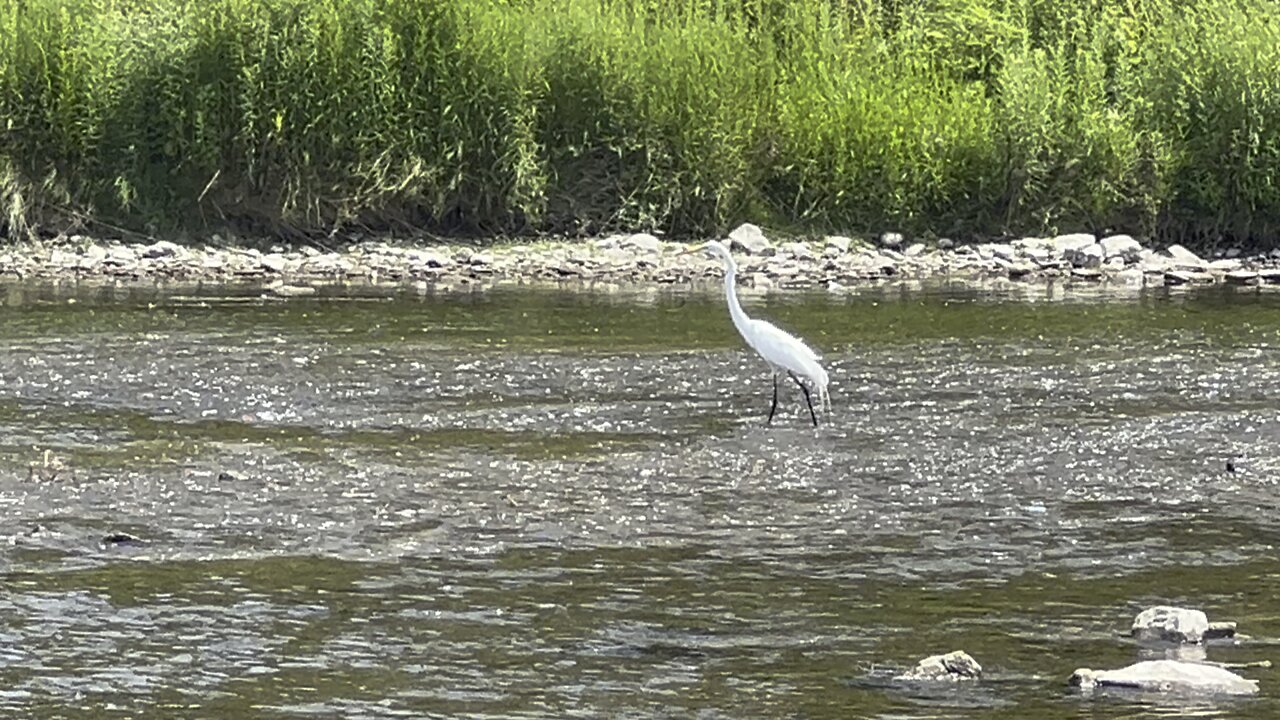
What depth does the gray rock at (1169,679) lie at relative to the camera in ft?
22.1

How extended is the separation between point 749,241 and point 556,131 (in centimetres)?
220

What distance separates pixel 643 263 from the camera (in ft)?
65.5

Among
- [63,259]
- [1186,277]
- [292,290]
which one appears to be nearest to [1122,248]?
Result: [1186,277]

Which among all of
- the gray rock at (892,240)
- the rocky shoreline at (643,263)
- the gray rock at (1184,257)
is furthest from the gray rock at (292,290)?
the gray rock at (1184,257)

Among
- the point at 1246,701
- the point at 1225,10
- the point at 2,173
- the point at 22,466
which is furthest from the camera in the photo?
the point at 1225,10

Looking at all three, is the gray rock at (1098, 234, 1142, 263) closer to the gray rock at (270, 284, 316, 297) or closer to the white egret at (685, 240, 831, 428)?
the gray rock at (270, 284, 316, 297)

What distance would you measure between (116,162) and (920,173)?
755 centimetres

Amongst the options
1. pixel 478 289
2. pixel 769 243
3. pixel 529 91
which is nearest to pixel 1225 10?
pixel 769 243

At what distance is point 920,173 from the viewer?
21.1 meters

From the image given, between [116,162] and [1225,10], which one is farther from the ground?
[1225,10]

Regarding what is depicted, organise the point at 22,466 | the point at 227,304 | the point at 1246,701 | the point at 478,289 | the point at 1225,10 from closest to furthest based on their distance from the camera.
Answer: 1. the point at 1246,701
2. the point at 22,466
3. the point at 227,304
4. the point at 478,289
5. the point at 1225,10

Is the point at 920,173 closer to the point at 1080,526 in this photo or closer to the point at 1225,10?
the point at 1225,10

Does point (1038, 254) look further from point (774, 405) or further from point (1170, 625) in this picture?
point (1170, 625)

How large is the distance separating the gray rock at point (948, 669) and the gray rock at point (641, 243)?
13.6 meters
